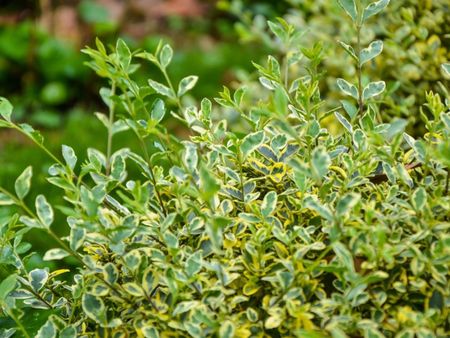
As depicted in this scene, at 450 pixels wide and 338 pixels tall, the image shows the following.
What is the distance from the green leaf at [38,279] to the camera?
1646 millimetres

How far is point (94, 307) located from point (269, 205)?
44 cm

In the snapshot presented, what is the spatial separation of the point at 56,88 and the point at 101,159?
131 inches

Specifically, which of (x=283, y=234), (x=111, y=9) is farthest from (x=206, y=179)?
(x=111, y=9)

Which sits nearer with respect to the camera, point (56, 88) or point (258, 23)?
point (258, 23)

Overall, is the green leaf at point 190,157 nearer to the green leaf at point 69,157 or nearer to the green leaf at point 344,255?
the green leaf at point 69,157

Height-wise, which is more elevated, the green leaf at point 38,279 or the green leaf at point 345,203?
the green leaf at point 345,203

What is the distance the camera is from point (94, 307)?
4.85 feet

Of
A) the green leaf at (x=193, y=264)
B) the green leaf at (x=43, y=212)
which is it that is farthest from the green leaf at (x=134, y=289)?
the green leaf at (x=43, y=212)

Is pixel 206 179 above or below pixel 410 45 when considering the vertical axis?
above

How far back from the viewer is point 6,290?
4.76 ft

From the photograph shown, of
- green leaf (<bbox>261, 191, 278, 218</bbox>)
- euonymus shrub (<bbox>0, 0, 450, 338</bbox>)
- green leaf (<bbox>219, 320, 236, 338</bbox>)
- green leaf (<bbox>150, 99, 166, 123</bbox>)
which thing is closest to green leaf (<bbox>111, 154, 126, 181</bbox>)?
euonymus shrub (<bbox>0, 0, 450, 338</bbox>)

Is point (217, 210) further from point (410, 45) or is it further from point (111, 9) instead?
point (111, 9)

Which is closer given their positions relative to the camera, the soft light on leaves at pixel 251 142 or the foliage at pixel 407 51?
the soft light on leaves at pixel 251 142

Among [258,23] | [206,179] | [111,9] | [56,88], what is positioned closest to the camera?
[206,179]
